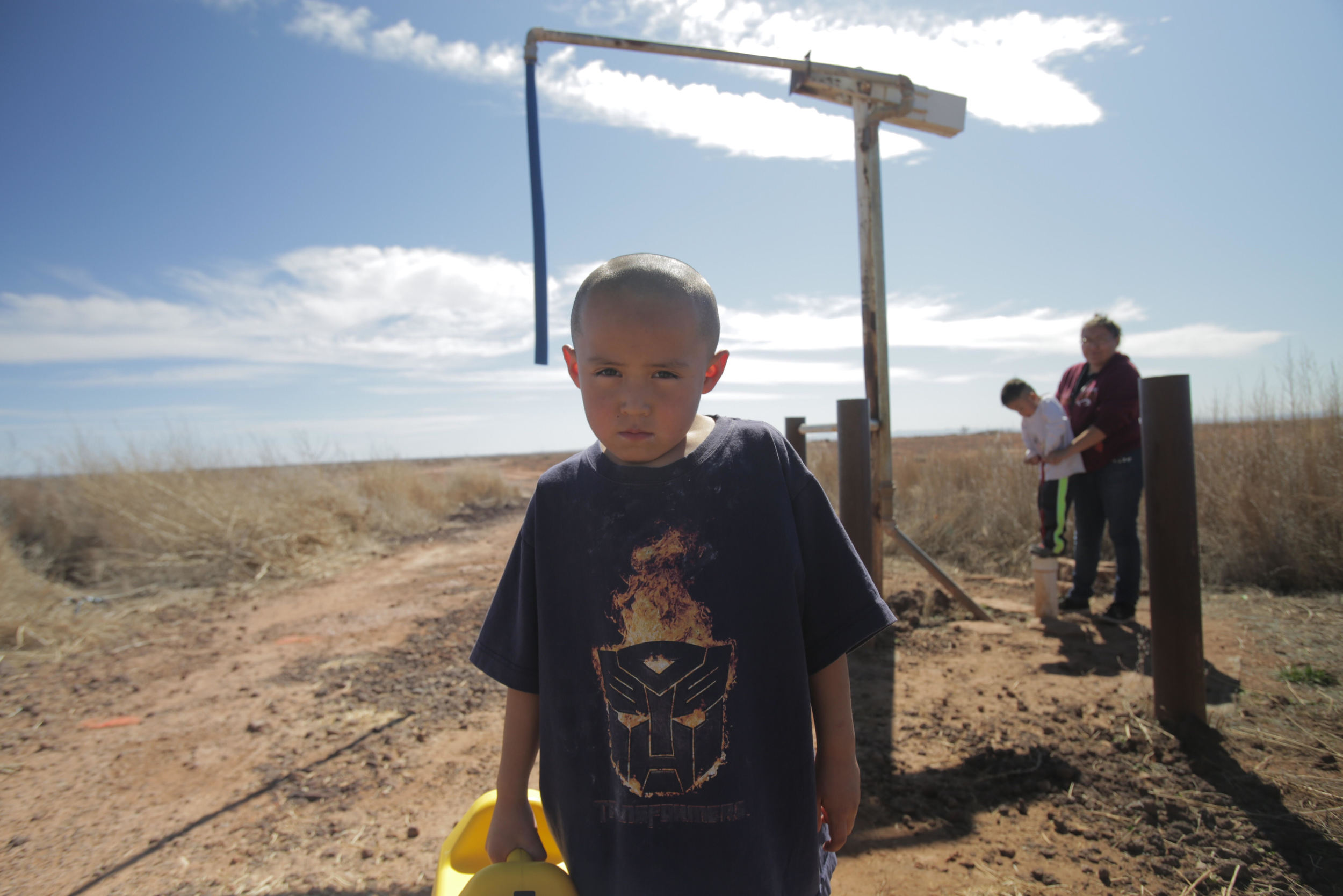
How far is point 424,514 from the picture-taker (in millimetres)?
10914

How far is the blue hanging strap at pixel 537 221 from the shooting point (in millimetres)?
2514

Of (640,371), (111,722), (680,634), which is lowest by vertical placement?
(111,722)

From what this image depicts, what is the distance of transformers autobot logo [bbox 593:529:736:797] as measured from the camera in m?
0.98

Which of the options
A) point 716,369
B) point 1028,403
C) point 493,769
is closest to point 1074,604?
point 1028,403

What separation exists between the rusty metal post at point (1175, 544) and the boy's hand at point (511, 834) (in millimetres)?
2266

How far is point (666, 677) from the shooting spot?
1000mm

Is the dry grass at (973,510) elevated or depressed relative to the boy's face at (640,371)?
depressed

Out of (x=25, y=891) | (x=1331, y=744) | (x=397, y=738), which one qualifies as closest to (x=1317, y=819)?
(x=1331, y=744)

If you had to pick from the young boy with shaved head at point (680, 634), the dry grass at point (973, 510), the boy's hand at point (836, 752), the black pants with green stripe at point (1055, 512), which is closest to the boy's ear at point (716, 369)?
the young boy with shaved head at point (680, 634)

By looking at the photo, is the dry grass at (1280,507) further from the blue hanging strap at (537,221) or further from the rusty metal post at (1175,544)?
the blue hanging strap at (537,221)

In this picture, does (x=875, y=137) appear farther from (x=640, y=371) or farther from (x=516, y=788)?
(x=516, y=788)

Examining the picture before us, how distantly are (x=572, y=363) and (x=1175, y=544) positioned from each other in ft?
7.73

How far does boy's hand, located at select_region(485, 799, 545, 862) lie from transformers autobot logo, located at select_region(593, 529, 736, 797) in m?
0.24

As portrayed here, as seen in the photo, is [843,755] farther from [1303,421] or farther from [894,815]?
[1303,421]
